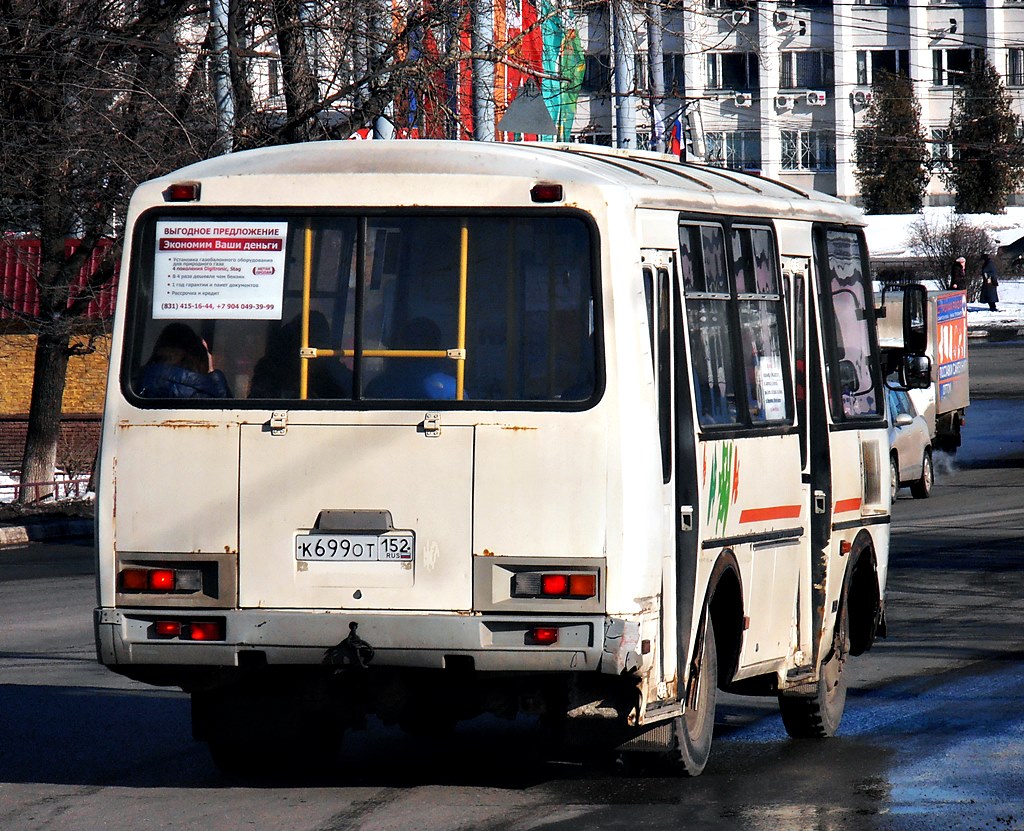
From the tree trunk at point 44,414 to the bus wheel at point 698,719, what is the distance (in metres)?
18.8

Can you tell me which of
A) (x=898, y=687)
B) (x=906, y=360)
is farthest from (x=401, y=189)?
(x=898, y=687)

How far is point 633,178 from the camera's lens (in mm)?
7461

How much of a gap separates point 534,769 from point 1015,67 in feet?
296

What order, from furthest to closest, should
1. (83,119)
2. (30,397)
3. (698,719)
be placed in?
(30,397) < (83,119) < (698,719)

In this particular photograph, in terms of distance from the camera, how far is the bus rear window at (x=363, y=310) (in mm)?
7047

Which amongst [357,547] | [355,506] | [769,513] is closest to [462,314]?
[355,506]

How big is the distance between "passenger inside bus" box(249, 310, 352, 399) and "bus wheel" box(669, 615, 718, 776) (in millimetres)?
1840

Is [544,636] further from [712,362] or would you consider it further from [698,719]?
[712,362]

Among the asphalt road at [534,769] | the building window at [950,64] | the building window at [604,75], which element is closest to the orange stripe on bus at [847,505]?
the asphalt road at [534,769]

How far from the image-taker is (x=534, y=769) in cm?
805

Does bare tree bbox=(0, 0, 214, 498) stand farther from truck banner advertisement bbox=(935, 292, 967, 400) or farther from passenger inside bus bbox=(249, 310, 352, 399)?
passenger inside bus bbox=(249, 310, 352, 399)

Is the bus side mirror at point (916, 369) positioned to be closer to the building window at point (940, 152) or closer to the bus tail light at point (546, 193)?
the bus tail light at point (546, 193)

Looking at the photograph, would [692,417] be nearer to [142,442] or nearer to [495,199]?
[495,199]

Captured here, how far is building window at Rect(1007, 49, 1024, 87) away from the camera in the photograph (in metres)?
91.4
